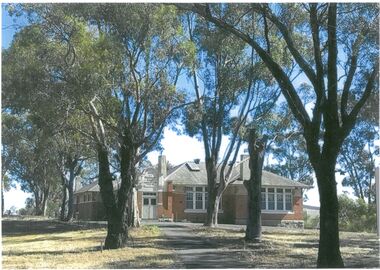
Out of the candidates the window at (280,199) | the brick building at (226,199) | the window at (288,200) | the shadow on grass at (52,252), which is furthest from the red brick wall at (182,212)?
the shadow on grass at (52,252)

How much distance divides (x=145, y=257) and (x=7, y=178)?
53757 mm

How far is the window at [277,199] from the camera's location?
48438 mm

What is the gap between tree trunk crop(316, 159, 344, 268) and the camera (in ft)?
46.0

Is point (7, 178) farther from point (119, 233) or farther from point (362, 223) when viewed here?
A: point (119, 233)

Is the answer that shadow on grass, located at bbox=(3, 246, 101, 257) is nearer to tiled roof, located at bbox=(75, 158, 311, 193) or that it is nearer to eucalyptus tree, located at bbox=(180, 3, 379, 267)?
eucalyptus tree, located at bbox=(180, 3, 379, 267)

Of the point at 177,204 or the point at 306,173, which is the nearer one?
the point at 177,204

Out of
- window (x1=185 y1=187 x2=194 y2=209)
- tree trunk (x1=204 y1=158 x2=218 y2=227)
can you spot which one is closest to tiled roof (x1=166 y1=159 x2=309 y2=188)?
window (x1=185 y1=187 x2=194 y2=209)

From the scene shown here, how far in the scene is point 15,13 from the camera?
2091cm

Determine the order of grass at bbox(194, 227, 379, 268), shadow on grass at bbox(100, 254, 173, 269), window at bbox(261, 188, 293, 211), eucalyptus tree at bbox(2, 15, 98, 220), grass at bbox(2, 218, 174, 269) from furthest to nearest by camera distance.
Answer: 1. window at bbox(261, 188, 293, 211)
2. eucalyptus tree at bbox(2, 15, 98, 220)
3. grass at bbox(194, 227, 379, 268)
4. grass at bbox(2, 218, 174, 269)
5. shadow on grass at bbox(100, 254, 173, 269)

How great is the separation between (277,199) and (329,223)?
35.2 meters

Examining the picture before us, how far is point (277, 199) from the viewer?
48.9 meters

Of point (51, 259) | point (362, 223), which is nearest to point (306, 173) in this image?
point (362, 223)

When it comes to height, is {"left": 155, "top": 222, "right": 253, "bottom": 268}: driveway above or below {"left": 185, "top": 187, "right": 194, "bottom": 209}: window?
below

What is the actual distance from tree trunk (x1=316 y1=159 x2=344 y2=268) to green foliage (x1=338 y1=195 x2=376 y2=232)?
26280 mm
